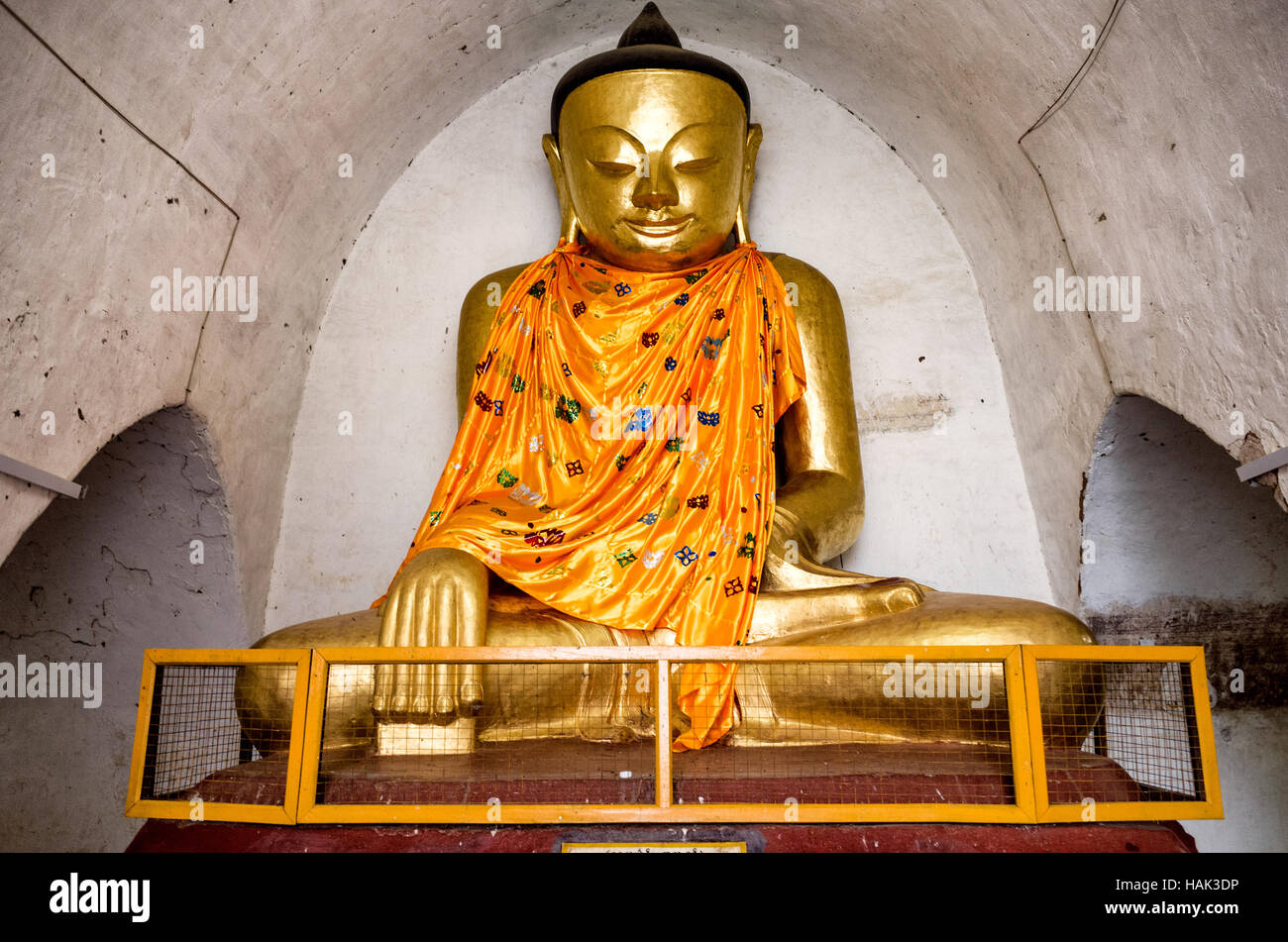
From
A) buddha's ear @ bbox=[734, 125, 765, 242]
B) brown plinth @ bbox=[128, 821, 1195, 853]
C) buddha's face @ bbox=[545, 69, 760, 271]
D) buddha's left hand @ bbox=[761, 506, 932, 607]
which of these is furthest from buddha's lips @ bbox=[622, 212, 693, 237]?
brown plinth @ bbox=[128, 821, 1195, 853]

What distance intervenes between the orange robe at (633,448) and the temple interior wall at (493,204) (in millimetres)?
544

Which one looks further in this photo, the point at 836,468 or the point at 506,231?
the point at 506,231

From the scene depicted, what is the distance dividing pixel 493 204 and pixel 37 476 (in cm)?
185

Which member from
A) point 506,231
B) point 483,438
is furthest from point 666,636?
point 506,231

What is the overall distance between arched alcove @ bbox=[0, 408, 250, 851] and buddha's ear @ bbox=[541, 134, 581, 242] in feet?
3.94

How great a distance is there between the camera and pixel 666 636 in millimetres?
2604

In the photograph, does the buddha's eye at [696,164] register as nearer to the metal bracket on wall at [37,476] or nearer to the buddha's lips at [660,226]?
the buddha's lips at [660,226]

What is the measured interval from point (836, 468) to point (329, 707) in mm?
1505

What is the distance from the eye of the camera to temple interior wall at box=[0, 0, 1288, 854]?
2.15 m

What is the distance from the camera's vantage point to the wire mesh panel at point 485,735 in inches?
71.8
